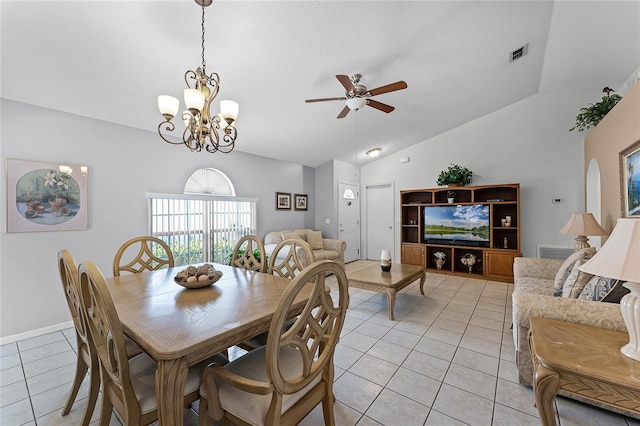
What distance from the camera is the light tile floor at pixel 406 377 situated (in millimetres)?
1610

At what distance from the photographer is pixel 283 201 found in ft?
18.1

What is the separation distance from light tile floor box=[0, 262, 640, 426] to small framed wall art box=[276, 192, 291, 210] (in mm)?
2876

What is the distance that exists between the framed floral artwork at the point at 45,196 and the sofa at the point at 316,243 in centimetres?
268

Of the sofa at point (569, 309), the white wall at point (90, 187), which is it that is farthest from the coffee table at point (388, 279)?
the white wall at point (90, 187)

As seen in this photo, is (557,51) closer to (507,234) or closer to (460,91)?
(460,91)

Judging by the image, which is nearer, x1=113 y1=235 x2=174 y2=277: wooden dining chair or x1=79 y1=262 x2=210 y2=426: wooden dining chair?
x1=79 y1=262 x2=210 y2=426: wooden dining chair

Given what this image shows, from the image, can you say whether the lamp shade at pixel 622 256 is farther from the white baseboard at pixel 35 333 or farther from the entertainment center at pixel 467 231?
the white baseboard at pixel 35 333

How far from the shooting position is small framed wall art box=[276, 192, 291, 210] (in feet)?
17.7

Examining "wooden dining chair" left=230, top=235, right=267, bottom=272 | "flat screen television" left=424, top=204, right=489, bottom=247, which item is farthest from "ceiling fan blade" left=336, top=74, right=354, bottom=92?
"flat screen television" left=424, top=204, right=489, bottom=247

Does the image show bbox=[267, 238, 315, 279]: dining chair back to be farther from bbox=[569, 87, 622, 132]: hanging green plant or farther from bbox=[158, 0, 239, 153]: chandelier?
bbox=[569, 87, 622, 132]: hanging green plant

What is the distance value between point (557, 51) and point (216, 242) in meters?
5.33

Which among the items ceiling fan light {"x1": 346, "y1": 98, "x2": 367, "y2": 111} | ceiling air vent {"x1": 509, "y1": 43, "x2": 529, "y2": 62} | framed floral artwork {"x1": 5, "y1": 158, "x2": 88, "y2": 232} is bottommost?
framed floral artwork {"x1": 5, "y1": 158, "x2": 88, "y2": 232}

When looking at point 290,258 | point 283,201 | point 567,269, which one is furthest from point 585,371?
point 283,201

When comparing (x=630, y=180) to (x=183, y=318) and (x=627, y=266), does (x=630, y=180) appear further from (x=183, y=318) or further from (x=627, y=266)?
(x=183, y=318)
